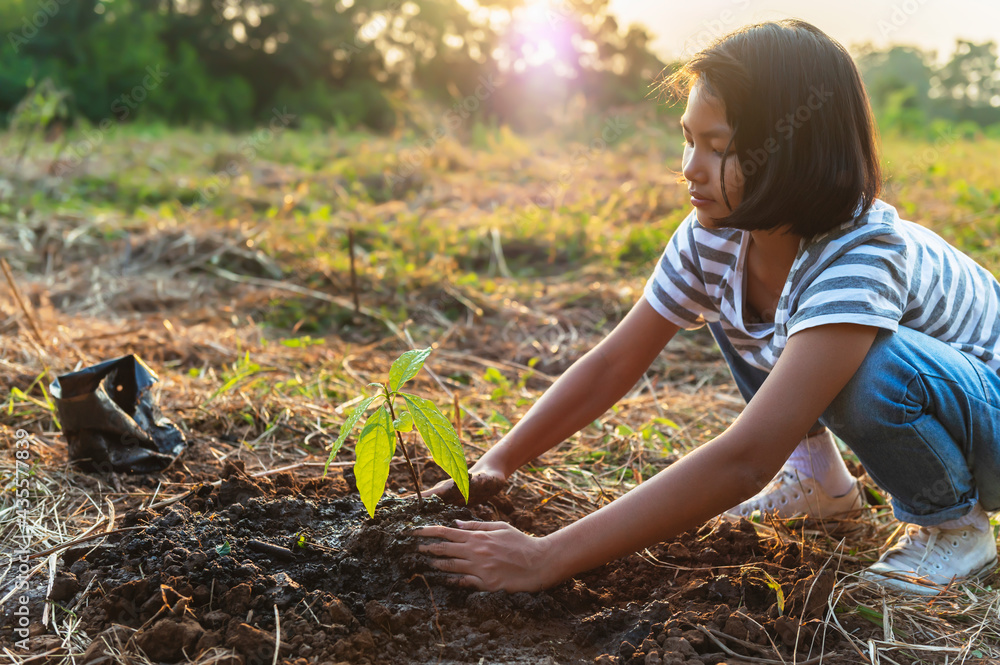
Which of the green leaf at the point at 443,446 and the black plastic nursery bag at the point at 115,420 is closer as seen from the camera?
the green leaf at the point at 443,446

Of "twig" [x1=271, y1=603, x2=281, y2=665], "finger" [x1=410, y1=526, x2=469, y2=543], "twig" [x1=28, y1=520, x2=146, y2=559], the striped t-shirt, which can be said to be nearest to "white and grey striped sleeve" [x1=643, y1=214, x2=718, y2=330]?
the striped t-shirt

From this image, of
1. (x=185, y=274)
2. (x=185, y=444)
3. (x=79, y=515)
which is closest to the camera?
(x=79, y=515)

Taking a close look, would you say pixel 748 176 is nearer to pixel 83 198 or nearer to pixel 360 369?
pixel 360 369

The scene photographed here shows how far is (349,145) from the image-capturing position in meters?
9.30

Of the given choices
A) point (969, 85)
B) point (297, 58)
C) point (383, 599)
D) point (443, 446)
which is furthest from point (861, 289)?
point (297, 58)

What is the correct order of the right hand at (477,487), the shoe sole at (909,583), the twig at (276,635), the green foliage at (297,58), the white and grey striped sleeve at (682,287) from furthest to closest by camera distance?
the green foliage at (297,58), the white and grey striped sleeve at (682,287), the right hand at (477,487), the shoe sole at (909,583), the twig at (276,635)

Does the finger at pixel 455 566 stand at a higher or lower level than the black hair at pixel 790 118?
lower

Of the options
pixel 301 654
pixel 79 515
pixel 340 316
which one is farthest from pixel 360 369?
pixel 301 654

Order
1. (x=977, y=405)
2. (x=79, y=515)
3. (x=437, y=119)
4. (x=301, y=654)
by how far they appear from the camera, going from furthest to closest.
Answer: (x=437, y=119) → (x=79, y=515) → (x=977, y=405) → (x=301, y=654)

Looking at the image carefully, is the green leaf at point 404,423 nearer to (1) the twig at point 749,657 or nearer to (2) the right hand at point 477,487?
(2) the right hand at point 477,487

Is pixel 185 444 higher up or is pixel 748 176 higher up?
pixel 748 176

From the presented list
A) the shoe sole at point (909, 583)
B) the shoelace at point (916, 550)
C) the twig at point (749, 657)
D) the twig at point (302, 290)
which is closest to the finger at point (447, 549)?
the twig at point (749, 657)

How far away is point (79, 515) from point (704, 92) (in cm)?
160

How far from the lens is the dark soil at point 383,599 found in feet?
3.79
